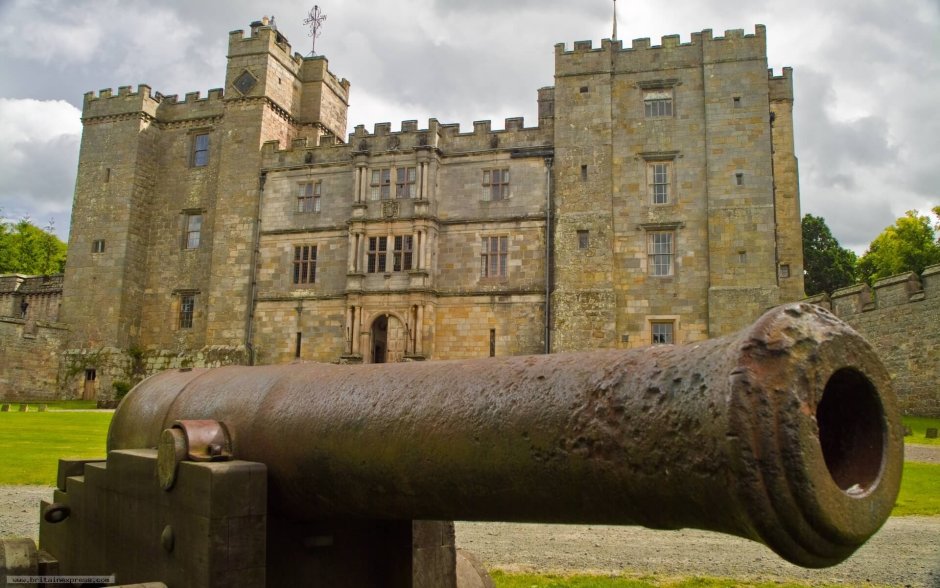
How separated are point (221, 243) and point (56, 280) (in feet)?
41.6

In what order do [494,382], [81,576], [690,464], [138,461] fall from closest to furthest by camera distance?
[690,464] < [494,382] < [138,461] < [81,576]

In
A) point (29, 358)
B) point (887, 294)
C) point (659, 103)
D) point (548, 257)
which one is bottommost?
point (29, 358)

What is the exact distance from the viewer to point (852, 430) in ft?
6.31

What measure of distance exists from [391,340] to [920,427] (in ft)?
56.4

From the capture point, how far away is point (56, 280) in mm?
38406

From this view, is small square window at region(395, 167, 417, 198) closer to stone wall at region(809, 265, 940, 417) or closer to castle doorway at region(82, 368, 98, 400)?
castle doorway at region(82, 368, 98, 400)

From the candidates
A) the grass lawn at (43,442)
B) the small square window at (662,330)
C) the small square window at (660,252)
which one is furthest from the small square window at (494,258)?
the grass lawn at (43,442)

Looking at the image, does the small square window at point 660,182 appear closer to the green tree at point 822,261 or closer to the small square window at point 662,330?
the small square window at point 662,330

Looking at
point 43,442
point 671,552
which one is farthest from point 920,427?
point 43,442

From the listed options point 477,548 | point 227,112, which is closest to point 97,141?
point 227,112

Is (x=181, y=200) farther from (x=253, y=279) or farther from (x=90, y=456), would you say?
(x=90, y=456)

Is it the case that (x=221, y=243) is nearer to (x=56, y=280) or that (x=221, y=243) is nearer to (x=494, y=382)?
(x=56, y=280)

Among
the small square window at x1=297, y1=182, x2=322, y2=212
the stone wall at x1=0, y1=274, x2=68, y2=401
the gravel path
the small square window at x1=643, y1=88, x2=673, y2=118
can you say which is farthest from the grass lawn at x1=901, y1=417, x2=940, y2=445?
the stone wall at x1=0, y1=274, x2=68, y2=401

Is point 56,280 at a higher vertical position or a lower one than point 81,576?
higher
